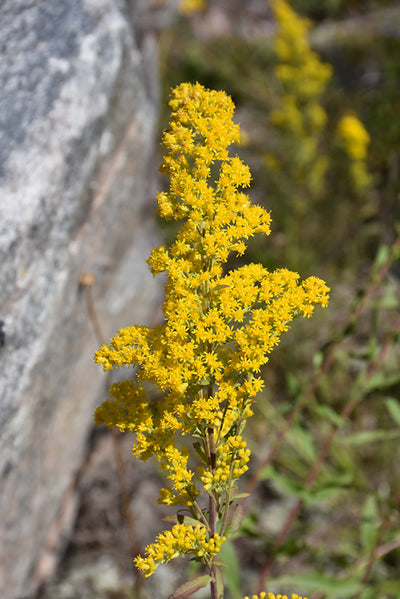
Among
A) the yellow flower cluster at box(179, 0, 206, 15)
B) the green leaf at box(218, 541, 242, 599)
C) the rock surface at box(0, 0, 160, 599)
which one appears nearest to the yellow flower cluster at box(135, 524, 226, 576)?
the green leaf at box(218, 541, 242, 599)

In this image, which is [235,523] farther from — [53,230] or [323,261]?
[323,261]

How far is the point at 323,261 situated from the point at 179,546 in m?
4.57

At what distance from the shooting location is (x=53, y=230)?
260cm

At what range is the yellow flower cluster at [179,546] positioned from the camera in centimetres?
135

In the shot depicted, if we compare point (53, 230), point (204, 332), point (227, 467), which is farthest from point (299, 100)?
point (227, 467)

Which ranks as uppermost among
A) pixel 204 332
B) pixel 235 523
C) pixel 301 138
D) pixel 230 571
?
pixel 301 138

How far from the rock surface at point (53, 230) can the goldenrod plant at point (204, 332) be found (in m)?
1.05

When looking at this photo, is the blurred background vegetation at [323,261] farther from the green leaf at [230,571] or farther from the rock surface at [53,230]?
the rock surface at [53,230]

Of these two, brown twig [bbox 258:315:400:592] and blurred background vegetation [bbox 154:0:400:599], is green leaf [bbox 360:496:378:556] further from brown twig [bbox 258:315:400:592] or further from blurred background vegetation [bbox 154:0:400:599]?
brown twig [bbox 258:315:400:592]

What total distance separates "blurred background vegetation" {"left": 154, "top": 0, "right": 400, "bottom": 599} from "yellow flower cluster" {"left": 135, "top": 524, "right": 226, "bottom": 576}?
1162 mm

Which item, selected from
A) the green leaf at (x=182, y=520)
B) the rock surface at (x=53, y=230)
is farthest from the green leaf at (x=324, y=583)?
the rock surface at (x=53, y=230)

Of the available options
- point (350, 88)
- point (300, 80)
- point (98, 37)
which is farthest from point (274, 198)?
point (98, 37)

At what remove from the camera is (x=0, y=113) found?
2.31 m

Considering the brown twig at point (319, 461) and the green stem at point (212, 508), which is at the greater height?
the brown twig at point (319, 461)
